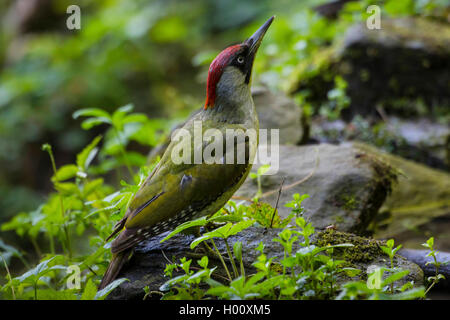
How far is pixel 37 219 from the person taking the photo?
10.6ft

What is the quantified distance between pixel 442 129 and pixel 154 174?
3.07 m

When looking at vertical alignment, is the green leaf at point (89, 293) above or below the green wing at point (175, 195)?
below

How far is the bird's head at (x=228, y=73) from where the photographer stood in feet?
9.70

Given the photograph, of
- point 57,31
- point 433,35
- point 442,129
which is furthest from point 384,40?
point 57,31

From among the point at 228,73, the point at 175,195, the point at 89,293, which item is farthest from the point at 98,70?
the point at 89,293

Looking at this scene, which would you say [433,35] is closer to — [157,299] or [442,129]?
[442,129]

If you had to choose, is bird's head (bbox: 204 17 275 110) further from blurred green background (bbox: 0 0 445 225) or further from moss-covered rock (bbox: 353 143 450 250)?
blurred green background (bbox: 0 0 445 225)

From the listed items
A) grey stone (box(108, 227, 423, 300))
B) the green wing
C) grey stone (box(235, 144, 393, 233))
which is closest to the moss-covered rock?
grey stone (box(235, 144, 393, 233))

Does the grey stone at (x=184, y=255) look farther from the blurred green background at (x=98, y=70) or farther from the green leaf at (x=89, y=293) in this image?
the blurred green background at (x=98, y=70)

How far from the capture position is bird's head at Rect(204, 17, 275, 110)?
2.96 metres

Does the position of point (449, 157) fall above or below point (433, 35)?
below

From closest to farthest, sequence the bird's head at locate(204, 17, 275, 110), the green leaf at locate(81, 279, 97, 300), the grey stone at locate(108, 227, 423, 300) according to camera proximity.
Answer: the green leaf at locate(81, 279, 97, 300) → the grey stone at locate(108, 227, 423, 300) → the bird's head at locate(204, 17, 275, 110)

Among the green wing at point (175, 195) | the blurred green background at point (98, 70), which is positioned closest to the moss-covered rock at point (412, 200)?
the green wing at point (175, 195)

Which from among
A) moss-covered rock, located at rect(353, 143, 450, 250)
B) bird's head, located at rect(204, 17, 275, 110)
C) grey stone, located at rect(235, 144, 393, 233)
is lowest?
moss-covered rock, located at rect(353, 143, 450, 250)
